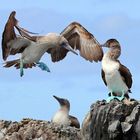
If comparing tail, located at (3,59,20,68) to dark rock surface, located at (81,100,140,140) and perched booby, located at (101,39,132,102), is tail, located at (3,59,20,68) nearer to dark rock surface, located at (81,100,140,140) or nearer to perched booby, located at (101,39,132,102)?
perched booby, located at (101,39,132,102)

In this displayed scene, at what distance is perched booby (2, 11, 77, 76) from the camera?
71.6 feet

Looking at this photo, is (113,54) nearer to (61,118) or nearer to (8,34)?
(61,118)

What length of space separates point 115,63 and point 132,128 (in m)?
3.73

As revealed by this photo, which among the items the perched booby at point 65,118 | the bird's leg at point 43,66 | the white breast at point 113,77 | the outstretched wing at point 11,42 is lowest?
the perched booby at point 65,118

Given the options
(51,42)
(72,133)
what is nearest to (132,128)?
(72,133)

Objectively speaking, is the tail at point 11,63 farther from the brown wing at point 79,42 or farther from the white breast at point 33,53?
the brown wing at point 79,42

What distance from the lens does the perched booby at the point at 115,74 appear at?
19.3 m

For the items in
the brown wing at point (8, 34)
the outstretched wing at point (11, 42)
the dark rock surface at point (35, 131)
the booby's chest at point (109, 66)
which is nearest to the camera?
the dark rock surface at point (35, 131)

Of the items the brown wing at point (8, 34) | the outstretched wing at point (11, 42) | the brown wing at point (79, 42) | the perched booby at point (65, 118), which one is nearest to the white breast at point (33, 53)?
the outstretched wing at point (11, 42)

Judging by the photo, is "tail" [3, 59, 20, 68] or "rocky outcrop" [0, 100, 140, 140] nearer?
"rocky outcrop" [0, 100, 140, 140]

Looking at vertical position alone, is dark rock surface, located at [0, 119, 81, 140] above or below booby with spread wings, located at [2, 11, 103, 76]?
below

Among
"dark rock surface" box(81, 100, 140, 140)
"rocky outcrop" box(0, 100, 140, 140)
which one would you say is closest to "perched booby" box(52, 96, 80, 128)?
"rocky outcrop" box(0, 100, 140, 140)

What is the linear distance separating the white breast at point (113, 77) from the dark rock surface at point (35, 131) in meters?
1.85

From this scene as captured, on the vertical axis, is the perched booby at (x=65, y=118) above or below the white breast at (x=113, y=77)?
below
